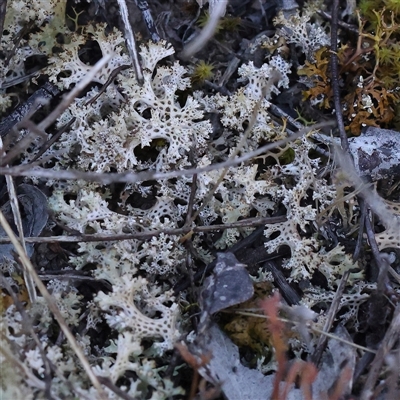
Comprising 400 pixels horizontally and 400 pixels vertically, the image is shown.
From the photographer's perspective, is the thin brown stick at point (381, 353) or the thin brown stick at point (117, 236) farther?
the thin brown stick at point (117, 236)

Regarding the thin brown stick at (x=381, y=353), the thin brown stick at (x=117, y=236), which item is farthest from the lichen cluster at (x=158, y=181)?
the thin brown stick at (x=381, y=353)

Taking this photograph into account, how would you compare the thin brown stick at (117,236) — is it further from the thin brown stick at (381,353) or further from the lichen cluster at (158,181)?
the thin brown stick at (381,353)

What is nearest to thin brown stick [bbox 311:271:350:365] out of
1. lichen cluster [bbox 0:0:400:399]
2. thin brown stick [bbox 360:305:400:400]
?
lichen cluster [bbox 0:0:400:399]

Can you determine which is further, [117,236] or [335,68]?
[335,68]

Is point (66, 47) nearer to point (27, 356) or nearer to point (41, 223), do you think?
point (41, 223)

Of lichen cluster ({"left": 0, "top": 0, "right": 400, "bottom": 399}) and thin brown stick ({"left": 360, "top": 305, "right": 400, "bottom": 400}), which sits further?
lichen cluster ({"left": 0, "top": 0, "right": 400, "bottom": 399})

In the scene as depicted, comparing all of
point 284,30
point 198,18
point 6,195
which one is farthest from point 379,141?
point 6,195

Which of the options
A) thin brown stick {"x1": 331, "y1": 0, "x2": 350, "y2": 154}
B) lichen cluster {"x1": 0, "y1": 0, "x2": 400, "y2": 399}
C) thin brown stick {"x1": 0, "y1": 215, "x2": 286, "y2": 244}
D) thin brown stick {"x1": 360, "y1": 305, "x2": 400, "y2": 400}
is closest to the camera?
thin brown stick {"x1": 360, "y1": 305, "x2": 400, "y2": 400}

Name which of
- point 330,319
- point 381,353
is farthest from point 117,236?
point 381,353

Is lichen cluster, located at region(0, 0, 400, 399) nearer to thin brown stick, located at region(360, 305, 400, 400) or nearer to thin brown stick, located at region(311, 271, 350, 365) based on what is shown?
thin brown stick, located at region(311, 271, 350, 365)

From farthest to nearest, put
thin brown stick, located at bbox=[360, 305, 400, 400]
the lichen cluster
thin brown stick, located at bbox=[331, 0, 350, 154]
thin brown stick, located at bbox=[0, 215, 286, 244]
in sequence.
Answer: thin brown stick, located at bbox=[331, 0, 350, 154] < thin brown stick, located at bbox=[0, 215, 286, 244] < the lichen cluster < thin brown stick, located at bbox=[360, 305, 400, 400]

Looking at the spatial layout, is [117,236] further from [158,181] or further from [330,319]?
[330,319]

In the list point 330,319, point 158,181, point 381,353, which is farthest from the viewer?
point 158,181
